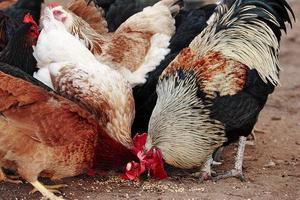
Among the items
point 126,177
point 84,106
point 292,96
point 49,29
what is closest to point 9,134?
point 84,106

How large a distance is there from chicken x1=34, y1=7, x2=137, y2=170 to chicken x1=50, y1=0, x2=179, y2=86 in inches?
18.9

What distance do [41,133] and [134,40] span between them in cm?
188

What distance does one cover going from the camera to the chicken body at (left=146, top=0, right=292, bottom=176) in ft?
15.0

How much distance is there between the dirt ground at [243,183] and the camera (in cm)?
436

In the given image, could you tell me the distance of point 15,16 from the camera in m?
6.23

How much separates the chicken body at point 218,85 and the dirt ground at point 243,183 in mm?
212

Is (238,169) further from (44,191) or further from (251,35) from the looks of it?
(44,191)

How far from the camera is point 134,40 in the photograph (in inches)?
227

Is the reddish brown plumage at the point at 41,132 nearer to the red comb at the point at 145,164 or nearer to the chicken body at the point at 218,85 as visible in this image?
the red comb at the point at 145,164

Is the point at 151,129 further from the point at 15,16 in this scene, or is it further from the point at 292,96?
A: the point at 292,96

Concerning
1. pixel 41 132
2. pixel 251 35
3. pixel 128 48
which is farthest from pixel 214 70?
pixel 41 132

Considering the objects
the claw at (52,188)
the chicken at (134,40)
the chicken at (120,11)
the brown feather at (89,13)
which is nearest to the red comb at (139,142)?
the claw at (52,188)

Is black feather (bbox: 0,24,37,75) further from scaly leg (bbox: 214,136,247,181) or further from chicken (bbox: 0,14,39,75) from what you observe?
scaly leg (bbox: 214,136,247,181)

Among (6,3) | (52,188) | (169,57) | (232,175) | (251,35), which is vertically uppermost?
(6,3)
